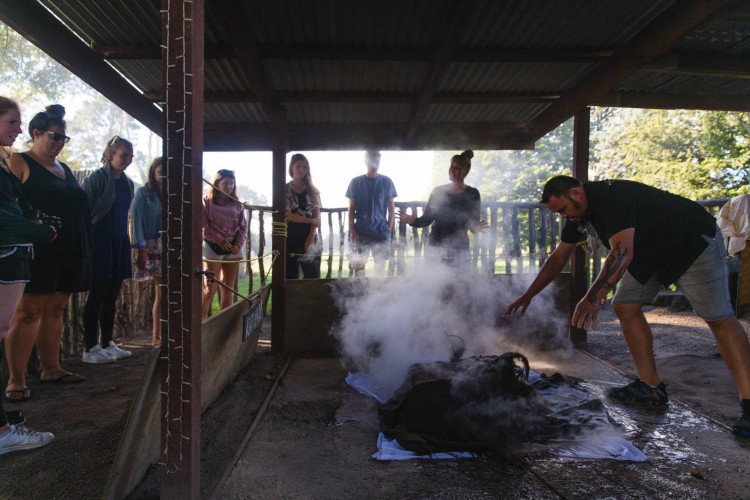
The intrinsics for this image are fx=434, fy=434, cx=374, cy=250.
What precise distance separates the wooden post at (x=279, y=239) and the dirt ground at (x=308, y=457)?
0.90 metres

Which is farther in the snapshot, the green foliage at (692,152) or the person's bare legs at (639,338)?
the green foliage at (692,152)

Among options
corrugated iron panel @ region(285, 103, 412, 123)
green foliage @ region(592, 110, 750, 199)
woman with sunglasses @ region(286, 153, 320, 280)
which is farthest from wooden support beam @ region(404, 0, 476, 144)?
green foliage @ region(592, 110, 750, 199)

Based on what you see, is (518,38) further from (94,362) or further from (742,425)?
(94,362)

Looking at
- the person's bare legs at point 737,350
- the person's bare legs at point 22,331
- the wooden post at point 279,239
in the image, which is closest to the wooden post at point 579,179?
the person's bare legs at point 737,350

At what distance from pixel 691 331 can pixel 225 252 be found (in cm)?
638

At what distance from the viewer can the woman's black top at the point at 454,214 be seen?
5418mm

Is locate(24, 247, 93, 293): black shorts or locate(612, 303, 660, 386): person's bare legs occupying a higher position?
locate(24, 247, 93, 293): black shorts

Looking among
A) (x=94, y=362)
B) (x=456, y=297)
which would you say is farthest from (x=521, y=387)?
(x=94, y=362)

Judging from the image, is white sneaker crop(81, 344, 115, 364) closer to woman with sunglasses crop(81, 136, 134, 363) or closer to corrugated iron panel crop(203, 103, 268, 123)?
woman with sunglasses crop(81, 136, 134, 363)

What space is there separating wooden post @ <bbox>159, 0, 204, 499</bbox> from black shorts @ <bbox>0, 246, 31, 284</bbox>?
1201 millimetres

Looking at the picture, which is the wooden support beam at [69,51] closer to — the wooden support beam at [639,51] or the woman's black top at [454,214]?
the woman's black top at [454,214]

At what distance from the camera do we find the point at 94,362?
4641mm

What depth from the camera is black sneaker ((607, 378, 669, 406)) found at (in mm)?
3502

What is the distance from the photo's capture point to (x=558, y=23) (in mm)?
3645
